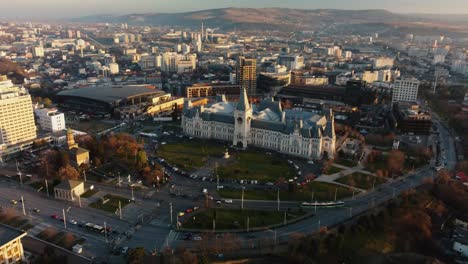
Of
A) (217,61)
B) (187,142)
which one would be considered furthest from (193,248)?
(217,61)

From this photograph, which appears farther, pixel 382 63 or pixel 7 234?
pixel 382 63

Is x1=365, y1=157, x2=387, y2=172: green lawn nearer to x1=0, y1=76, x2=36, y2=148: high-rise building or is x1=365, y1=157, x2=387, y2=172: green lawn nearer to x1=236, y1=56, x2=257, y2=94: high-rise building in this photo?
x1=0, y1=76, x2=36, y2=148: high-rise building

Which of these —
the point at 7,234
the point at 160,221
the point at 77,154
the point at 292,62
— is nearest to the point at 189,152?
the point at 77,154

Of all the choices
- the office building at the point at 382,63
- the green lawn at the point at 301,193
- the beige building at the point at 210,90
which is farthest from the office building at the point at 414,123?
the office building at the point at 382,63

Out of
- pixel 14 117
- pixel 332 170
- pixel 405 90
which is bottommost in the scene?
pixel 332 170

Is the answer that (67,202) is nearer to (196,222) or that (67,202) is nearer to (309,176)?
(196,222)

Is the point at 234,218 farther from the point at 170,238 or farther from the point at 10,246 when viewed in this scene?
the point at 10,246
